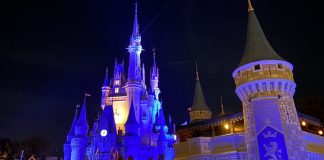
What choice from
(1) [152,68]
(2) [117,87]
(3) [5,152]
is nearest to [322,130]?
(2) [117,87]

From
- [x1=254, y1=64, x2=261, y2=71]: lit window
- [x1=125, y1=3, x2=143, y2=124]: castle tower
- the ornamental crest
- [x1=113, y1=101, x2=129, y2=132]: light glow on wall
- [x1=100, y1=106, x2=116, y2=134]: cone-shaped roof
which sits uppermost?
[x1=125, y1=3, x2=143, y2=124]: castle tower

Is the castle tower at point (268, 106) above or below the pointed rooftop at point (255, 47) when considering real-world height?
below

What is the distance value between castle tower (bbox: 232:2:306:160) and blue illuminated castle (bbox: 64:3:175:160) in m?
19.9

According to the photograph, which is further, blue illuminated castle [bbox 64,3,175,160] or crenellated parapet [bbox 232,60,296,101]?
blue illuminated castle [bbox 64,3,175,160]

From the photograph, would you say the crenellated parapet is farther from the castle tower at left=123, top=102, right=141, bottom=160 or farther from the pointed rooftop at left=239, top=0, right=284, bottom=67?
the castle tower at left=123, top=102, right=141, bottom=160

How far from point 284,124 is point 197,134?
887 cm


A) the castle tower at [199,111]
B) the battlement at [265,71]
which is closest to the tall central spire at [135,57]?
the castle tower at [199,111]

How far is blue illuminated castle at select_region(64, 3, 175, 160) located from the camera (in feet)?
128

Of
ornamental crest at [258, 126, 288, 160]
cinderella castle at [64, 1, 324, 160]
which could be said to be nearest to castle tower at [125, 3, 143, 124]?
cinderella castle at [64, 1, 324, 160]

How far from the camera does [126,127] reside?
4050 cm

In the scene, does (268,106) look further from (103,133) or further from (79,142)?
(79,142)

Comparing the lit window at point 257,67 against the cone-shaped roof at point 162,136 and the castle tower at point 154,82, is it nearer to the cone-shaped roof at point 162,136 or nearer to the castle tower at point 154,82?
the cone-shaped roof at point 162,136

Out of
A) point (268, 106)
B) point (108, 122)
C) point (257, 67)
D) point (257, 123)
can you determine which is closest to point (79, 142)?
point (108, 122)

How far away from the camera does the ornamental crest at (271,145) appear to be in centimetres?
1524
